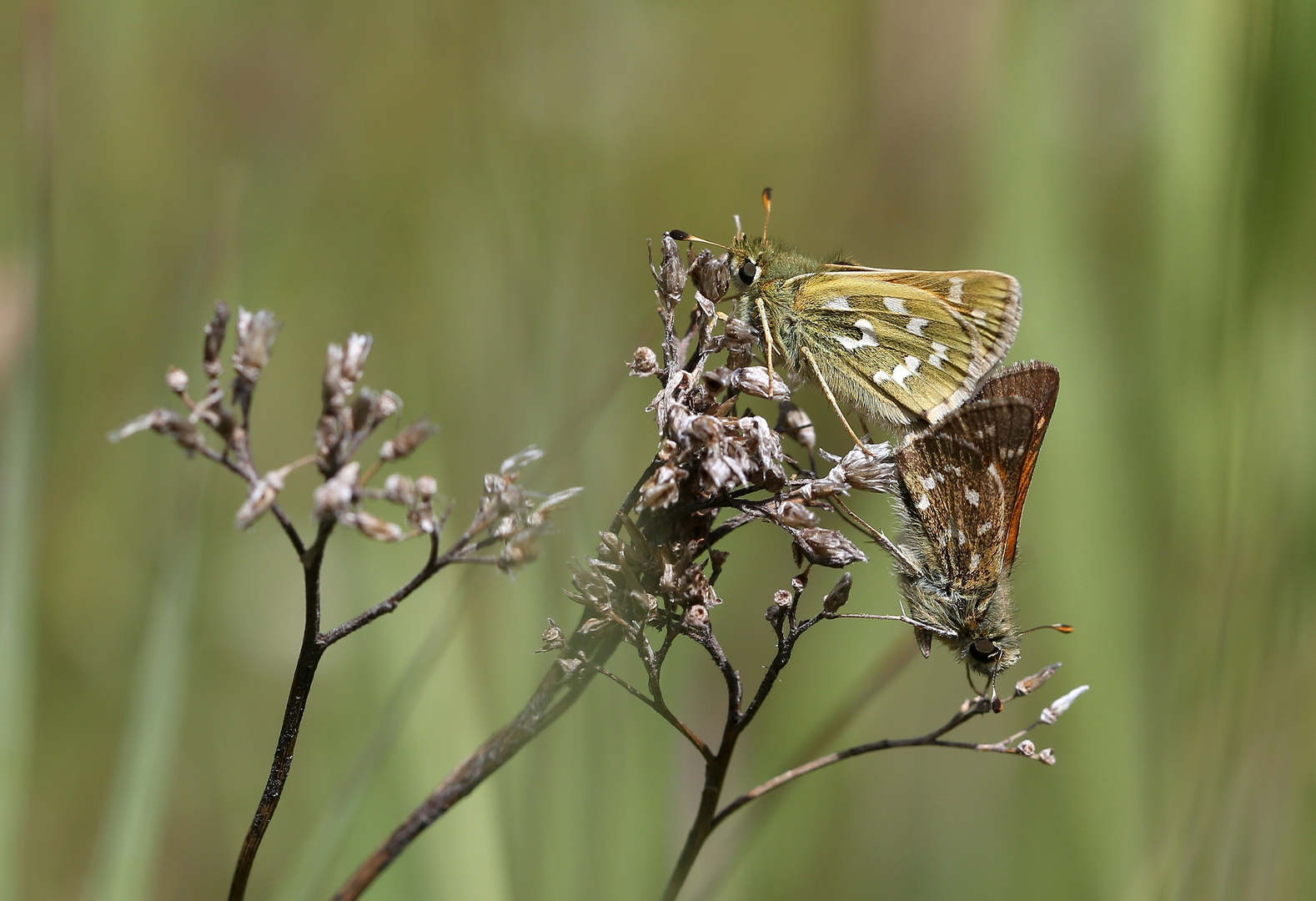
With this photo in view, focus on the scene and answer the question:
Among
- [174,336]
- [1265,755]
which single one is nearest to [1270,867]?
[1265,755]

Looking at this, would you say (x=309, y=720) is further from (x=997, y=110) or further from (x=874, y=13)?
(x=874, y=13)

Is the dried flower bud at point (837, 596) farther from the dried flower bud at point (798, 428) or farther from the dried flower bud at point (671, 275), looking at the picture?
the dried flower bud at point (671, 275)

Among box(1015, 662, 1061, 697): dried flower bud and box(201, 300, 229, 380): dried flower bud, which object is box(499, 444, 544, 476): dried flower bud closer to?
box(201, 300, 229, 380): dried flower bud

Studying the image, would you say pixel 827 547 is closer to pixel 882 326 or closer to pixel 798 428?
pixel 798 428

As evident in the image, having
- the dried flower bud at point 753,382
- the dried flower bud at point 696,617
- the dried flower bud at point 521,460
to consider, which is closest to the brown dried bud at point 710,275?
the dried flower bud at point 753,382

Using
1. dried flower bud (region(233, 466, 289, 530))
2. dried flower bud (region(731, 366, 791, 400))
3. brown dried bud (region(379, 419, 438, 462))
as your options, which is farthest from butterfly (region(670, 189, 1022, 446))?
dried flower bud (region(233, 466, 289, 530))

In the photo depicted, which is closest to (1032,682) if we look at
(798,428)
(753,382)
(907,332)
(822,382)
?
(798,428)
